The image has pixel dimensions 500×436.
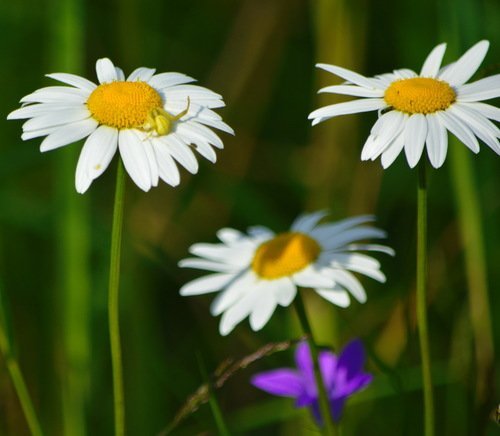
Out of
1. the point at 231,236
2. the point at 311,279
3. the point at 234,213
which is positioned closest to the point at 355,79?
the point at 311,279

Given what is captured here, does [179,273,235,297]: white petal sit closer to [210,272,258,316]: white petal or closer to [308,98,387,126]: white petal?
[210,272,258,316]: white petal

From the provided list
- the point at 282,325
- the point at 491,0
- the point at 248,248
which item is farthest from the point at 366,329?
the point at 491,0

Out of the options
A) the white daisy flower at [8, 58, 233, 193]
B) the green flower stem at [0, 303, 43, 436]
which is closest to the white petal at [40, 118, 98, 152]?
the white daisy flower at [8, 58, 233, 193]

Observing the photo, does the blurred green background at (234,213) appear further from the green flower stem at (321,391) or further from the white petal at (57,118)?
the white petal at (57,118)

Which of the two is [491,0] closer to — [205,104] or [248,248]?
[248,248]

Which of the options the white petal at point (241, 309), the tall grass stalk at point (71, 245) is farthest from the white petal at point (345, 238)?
the tall grass stalk at point (71, 245)
